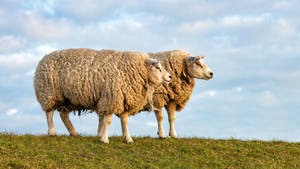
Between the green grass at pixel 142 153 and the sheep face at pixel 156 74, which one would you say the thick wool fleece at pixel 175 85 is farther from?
the green grass at pixel 142 153

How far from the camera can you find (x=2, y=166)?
1188 centimetres

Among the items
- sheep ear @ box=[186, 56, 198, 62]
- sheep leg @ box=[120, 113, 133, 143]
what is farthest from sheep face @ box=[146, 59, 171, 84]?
sheep ear @ box=[186, 56, 198, 62]

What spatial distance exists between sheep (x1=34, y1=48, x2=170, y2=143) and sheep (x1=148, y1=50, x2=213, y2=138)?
126 centimetres

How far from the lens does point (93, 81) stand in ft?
51.0

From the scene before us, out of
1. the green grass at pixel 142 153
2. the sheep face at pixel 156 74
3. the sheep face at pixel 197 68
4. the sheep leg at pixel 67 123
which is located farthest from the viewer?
the sheep face at pixel 197 68

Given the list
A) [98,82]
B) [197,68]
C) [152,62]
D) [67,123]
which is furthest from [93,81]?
[197,68]

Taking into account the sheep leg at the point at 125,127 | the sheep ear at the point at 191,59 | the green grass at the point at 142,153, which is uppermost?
the sheep ear at the point at 191,59

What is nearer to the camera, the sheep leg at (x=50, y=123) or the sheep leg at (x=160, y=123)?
the sheep leg at (x=50, y=123)

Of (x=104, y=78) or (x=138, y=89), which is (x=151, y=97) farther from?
(x=104, y=78)

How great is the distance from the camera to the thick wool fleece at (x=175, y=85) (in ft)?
56.5

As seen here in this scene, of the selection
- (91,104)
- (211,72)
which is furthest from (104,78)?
(211,72)

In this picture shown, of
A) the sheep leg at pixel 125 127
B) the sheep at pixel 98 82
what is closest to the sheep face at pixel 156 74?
the sheep at pixel 98 82

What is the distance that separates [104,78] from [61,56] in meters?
2.48

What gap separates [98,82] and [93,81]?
215mm
